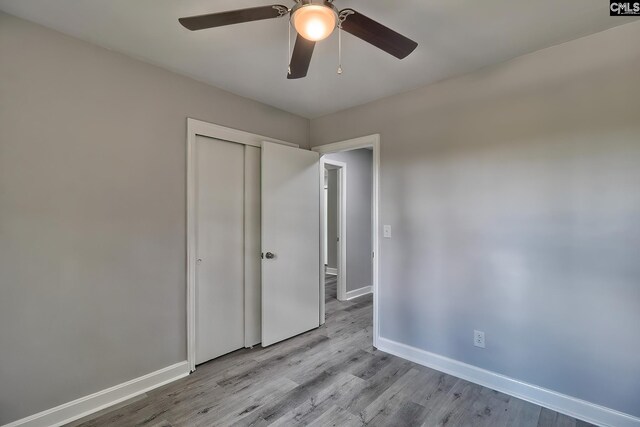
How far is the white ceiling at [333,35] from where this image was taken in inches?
65.2

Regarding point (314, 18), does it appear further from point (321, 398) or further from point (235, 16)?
point (321, 398)

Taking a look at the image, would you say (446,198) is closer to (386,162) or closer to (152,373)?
(386,162)

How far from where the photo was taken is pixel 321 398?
2.16m

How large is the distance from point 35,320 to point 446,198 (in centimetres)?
309

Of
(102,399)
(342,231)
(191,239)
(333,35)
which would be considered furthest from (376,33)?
(342,231)

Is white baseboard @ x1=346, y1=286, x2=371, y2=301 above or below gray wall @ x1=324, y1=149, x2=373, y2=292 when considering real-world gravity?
below

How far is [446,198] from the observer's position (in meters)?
2.54

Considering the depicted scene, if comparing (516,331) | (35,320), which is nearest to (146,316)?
(35,320)

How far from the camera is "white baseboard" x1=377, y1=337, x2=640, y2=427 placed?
1860mm

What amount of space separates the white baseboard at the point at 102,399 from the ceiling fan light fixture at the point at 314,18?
8.60 feet

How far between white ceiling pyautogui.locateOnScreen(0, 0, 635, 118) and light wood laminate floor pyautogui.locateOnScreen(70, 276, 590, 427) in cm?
255

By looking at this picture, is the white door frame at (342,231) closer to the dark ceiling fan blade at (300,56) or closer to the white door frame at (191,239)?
the white door frame at (191,239)

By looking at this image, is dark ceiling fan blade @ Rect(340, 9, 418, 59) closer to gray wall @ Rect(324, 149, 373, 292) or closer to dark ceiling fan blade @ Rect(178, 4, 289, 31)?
dark ceiling fan blade @ Rect(178, 4, 289, 31)

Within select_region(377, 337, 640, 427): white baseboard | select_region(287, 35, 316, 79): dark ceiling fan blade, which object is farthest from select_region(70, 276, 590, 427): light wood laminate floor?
select_region(287, 35, 316, 79): dark ceiling fan blade
